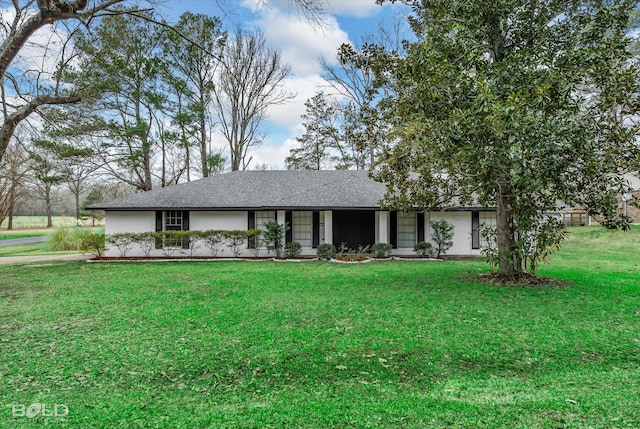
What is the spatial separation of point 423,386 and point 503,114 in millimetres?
5076

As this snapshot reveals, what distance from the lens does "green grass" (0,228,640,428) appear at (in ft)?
10.2

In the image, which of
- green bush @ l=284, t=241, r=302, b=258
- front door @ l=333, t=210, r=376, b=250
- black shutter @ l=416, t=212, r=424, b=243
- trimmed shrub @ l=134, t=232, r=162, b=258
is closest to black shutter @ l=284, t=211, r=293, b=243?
green bush @ l=284, t=241, r=302, b=258

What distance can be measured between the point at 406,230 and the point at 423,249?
1150mm

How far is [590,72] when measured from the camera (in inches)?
291

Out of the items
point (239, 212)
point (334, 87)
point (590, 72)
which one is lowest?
point (239, 212)

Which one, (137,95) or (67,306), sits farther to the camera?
(137,95)

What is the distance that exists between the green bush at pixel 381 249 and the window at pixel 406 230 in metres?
1.20

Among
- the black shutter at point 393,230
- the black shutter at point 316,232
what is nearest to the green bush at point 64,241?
the black shutter at point 316,232

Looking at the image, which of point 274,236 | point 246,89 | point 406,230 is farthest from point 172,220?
point 246,89

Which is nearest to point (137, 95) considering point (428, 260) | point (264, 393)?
point (428, 260)

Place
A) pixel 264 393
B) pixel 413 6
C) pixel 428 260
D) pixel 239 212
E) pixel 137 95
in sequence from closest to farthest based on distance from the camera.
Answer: pixel 264 393, pixel 413 6, pixel 428 260, pixel 239 212, pixel 137 95

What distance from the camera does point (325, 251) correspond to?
1392cm

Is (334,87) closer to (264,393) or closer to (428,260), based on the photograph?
(428,260)

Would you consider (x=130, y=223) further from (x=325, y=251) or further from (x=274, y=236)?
(x=325, y=251)
